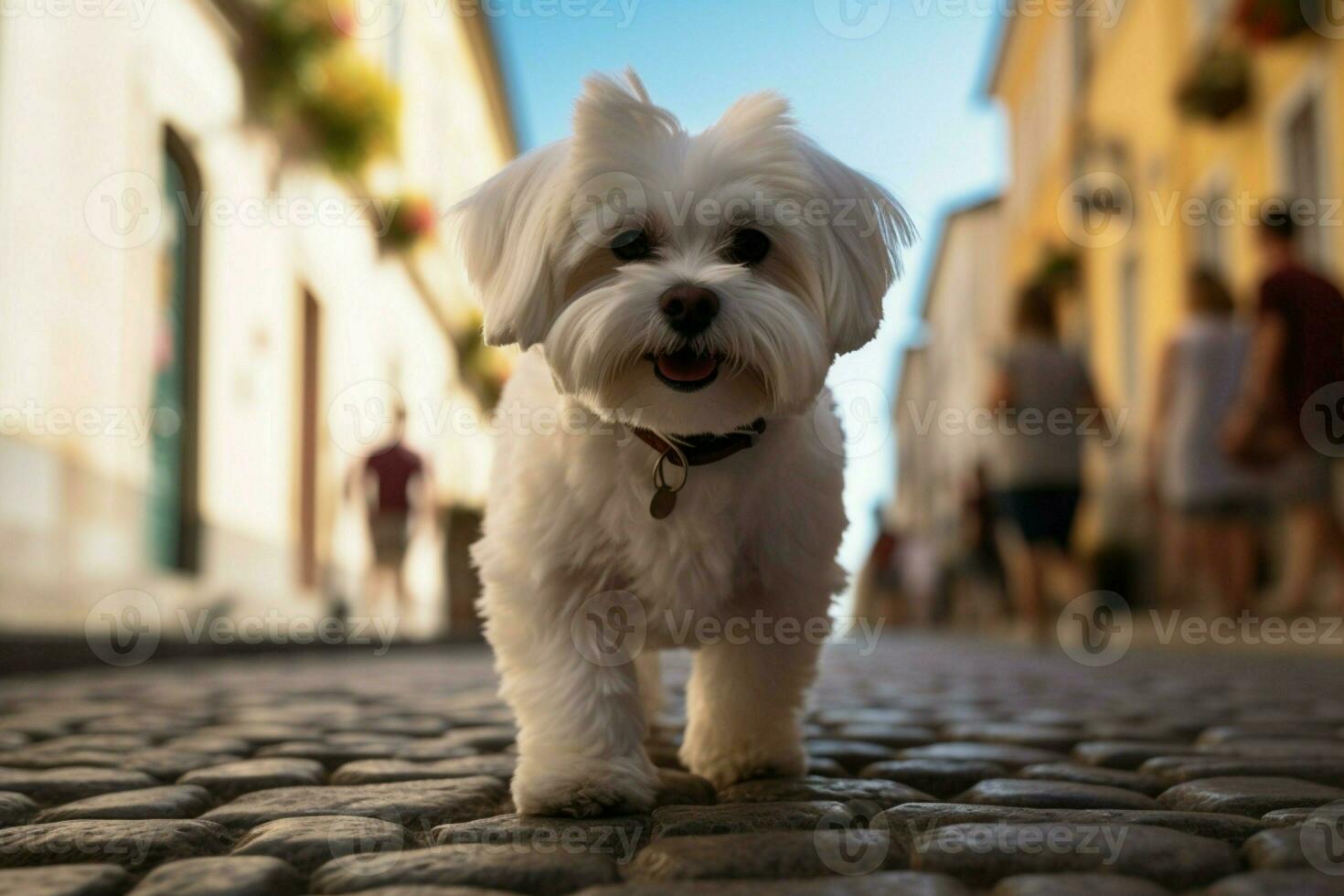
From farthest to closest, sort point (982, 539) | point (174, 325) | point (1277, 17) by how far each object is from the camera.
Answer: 1. point (982, 539)
2. point (1277, 17)
3. point (174, 325)

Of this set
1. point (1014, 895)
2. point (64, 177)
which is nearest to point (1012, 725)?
point (1014, 895)

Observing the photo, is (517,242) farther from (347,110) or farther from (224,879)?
(347,110)

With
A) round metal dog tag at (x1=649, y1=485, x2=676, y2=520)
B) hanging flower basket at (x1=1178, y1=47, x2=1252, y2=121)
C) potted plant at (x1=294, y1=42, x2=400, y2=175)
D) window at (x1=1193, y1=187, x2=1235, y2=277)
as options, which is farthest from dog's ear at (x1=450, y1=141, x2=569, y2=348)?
window at (x1=1193, y1=187, x2=1235, y2=277)

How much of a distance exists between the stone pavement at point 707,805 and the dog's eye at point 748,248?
1.04m

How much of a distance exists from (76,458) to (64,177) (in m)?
1.74

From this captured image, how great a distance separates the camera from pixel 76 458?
29.8ft

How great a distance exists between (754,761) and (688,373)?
38.0 inches

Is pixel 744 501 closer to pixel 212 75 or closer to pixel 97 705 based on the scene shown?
pixel 97 705

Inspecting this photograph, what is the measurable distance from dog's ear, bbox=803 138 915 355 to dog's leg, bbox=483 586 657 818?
0.78 meters

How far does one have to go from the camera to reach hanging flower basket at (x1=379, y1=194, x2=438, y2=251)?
18.9m

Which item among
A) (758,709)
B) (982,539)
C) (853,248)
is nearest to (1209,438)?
(758,709)

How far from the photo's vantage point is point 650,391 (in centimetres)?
277

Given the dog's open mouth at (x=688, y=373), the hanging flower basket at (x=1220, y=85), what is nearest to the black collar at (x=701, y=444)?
the dog's open mouth at (x=688, y=373)

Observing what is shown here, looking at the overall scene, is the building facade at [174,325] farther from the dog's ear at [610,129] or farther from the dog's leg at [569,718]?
the dog's ear at [610,129]
